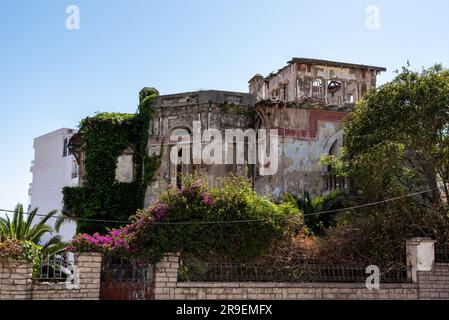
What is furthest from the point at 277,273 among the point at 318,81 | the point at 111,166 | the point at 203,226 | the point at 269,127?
the point at 318,81

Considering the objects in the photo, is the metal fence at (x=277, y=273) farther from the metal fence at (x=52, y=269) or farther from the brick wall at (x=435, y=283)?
the metal fence at (x=52, y=269)

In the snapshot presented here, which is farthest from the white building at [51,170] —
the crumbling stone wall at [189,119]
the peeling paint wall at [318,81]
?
the crumbling stone wall at [189,119]

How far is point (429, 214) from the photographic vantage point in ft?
55.9

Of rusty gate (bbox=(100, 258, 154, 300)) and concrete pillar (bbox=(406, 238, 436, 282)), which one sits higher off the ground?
concrete pillar (bbox=(406, 238, 436, 282))

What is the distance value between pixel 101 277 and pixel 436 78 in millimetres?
11390

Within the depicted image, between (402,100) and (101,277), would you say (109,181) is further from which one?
(402,100)

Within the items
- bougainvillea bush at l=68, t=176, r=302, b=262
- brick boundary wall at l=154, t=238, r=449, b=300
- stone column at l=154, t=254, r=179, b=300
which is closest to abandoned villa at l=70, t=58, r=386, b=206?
bougainvillea bush at l=68, t=176, r=302, b=262

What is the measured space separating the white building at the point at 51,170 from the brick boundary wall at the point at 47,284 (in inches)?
1417

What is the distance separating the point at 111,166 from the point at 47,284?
12174 millimetres

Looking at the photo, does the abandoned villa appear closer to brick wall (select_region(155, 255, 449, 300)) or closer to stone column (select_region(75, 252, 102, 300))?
brick wall (select_region(155, 255, 449, 300))

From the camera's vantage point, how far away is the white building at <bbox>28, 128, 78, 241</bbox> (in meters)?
50.5

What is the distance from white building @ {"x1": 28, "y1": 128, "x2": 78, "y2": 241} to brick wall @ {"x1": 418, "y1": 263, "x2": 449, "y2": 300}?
37828mm

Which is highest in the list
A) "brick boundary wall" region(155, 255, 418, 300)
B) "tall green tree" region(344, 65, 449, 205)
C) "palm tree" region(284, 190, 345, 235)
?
"tall green tree" region(344, 65, 449, 205)
